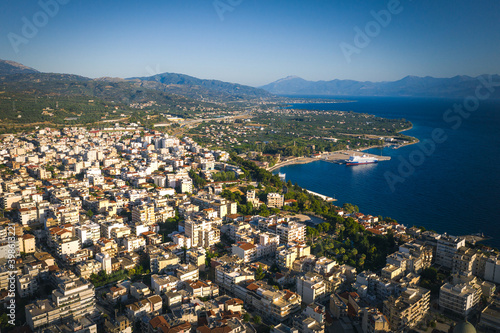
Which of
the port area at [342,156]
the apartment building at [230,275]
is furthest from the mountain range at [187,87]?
the apartment building at [230,275]

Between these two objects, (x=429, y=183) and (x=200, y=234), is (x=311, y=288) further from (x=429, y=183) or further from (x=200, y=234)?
(x=429, y=183)

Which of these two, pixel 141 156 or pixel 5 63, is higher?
pixel 5 63

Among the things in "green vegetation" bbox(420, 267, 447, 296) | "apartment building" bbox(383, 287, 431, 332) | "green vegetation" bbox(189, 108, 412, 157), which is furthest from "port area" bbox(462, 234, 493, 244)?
"green vegetation" bbox(189, 108, 412, 157)

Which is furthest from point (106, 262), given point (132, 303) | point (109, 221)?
point (109, 221)

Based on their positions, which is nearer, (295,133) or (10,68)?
(295,133)

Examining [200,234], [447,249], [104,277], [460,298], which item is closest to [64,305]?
[104,277]

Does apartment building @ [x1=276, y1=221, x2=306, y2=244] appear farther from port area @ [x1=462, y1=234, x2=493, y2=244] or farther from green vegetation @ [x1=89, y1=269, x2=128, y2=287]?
port area @ [x1=462, y1=234, x2=493, y2=244]

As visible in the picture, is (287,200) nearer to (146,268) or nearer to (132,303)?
(146,268)
